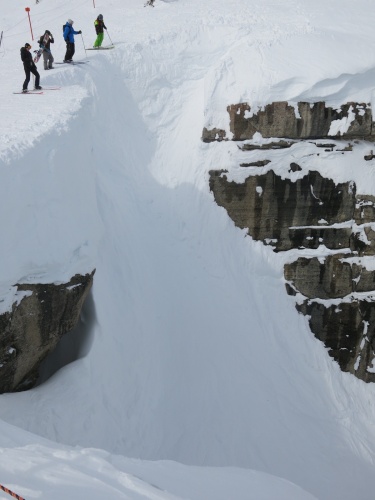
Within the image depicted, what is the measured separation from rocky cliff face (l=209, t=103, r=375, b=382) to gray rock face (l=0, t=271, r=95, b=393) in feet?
20.9

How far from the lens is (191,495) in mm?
6574

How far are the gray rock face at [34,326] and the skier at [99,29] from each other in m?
10.1

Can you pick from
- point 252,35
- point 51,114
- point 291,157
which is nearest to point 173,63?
point 252,35

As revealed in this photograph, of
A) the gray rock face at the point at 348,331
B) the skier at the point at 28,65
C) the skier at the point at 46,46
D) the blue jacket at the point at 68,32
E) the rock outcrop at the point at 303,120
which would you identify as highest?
the blue jacket at the point at 68,32

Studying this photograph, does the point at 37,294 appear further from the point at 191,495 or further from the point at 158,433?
the point at 191,495

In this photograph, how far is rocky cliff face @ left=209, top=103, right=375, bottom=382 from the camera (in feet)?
50.8

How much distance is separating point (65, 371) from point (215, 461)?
158 inches

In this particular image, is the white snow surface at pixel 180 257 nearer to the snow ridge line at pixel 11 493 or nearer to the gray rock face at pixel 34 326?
the gray rock face at pixel 34 326

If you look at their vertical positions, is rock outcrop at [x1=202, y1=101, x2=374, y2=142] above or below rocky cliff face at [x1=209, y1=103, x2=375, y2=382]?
above

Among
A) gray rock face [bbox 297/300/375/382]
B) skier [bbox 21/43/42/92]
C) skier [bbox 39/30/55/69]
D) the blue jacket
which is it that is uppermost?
the blue jacket

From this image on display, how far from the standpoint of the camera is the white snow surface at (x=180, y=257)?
10.4 m

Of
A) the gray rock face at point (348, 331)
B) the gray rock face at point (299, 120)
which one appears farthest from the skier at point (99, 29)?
the gray rock face at point (348, 331)

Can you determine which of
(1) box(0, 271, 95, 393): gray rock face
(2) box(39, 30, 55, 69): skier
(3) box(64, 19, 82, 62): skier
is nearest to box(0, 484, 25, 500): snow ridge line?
(1) box(0, 271, 95, 393): gray rock face

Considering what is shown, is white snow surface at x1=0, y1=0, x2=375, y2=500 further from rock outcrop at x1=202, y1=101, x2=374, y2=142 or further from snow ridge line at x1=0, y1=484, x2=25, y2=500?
snow ridge line at x1=0, y1=484, x2=25, y2=500
